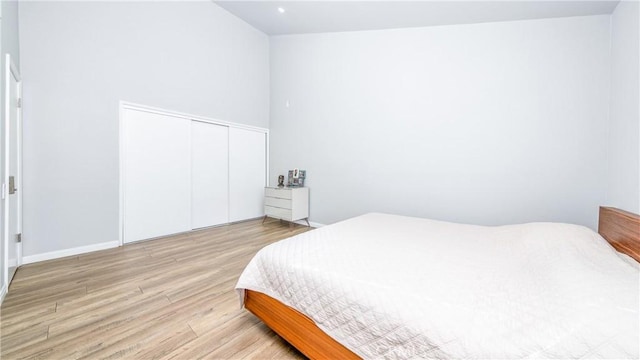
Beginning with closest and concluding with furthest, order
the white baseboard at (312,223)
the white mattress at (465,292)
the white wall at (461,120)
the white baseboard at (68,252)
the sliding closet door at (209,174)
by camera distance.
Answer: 1. the white mattress at (465,292)
2. the white baseboard at (68,252)
3. the white wall at (461,120)
4. the sliding closet door at (209,174)
5. the white baseboard at (312,223)

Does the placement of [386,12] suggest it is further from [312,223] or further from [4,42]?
[4,42]

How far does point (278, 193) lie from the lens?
4102mm

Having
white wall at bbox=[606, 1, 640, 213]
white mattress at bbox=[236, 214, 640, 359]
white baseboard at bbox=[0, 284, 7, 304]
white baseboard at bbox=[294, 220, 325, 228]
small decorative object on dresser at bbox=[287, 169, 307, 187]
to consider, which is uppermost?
white wall at bbox=[606, 1, 640, 213]

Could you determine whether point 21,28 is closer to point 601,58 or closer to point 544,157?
point 544,157

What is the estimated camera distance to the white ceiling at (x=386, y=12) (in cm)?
250

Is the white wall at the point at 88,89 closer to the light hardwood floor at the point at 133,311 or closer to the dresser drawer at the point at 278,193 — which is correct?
the light hardwood floor at the point at 133,311

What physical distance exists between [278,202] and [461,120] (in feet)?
9.38

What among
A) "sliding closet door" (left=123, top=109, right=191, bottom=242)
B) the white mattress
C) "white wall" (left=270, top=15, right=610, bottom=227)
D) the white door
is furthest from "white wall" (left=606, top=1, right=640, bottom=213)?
the white door

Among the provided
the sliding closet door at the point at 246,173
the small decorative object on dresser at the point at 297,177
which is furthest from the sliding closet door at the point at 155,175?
the small decorative object on dresser at the point at 297,177

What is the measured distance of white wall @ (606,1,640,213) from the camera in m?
2.06

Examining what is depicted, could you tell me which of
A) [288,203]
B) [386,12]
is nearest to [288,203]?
[288,203]

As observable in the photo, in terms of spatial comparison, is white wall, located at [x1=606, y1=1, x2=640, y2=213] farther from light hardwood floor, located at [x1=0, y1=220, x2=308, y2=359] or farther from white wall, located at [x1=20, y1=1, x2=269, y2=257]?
white wall, located at [x1=20, y1=1, x2=269, y2=257]

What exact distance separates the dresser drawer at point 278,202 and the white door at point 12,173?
2746mm

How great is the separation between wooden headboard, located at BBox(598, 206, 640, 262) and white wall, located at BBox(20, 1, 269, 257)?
4435 mm
